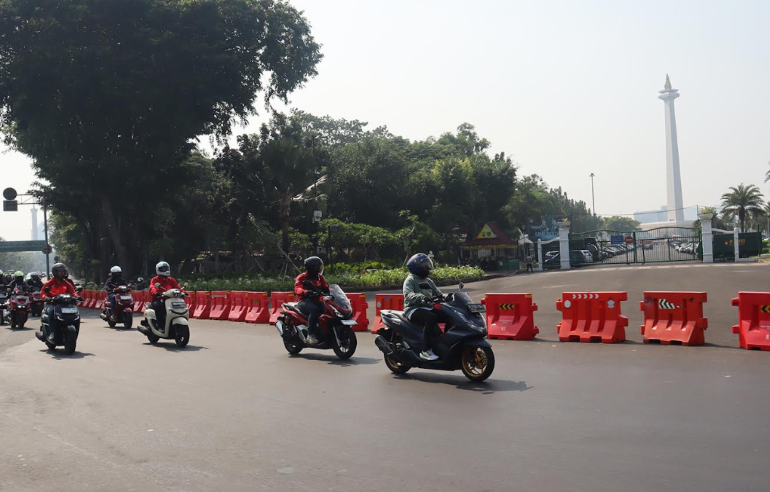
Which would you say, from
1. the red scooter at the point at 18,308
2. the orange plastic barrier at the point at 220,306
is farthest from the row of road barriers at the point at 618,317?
the red scooter at the point at 18,308

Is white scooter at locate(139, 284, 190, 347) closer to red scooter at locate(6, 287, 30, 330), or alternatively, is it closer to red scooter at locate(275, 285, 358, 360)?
red scooter at locate(275, 285, 358, 360)

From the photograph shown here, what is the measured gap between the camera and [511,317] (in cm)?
1382

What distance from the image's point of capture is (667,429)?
607 centimetres

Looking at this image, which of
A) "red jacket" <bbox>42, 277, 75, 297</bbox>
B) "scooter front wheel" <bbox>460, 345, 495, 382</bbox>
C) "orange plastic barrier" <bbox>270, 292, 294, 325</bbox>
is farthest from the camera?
"orange plastic barrier" <bbox>270, 292, 294, 325</bbox>

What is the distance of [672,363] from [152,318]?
10469mm

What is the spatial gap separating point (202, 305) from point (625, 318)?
14.7 m

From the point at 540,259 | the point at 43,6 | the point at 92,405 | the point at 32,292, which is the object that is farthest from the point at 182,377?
the point at 540,259

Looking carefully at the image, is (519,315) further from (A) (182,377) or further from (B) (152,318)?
(B) (152,318)

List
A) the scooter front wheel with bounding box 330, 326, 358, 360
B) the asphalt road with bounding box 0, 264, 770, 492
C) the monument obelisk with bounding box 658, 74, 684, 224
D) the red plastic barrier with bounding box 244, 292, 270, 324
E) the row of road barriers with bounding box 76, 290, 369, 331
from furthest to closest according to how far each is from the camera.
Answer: the monument obelisk with bounding box 658, 74, 684, 224 < the red plastic barrier with bounding box 244, 292, 270, 324 < the row of road barriers with bounding box 76, 290, 369, 331 < the scooter front wheel with bounding box 330, 326, 358, 360 < the asphalt road with bounding box 0, 264, 770, 492

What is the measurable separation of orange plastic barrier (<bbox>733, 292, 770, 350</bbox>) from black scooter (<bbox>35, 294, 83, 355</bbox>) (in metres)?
11.9

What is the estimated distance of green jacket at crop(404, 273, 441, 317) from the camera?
9.30m

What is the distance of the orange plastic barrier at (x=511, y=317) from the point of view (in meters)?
13.5

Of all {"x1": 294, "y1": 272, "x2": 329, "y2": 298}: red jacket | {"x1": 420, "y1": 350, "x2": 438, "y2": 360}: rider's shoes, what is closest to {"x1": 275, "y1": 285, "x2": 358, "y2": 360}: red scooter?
{"x1": 294, "y1": 272, "x2": 329, "y2": 298}: red jacket

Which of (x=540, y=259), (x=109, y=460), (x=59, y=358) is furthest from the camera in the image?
(x=540, y=259)
